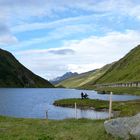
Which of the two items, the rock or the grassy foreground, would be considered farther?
the grassy foreground

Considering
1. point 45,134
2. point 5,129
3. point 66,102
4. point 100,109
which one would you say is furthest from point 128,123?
point 66,102

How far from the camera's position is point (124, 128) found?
26.3m

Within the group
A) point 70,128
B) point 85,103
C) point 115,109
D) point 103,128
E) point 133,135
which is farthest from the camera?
point 85,103

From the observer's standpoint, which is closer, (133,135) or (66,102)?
(133,135)

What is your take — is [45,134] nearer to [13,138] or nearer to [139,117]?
[13,138]

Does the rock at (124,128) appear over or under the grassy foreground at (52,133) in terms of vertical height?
over

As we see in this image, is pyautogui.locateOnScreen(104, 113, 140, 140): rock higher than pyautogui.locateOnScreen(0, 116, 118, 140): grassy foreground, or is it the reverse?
pyautogui.locateOnScreen(104, 113, 140, 140): rock

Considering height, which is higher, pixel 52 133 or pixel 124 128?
pixel 124 128

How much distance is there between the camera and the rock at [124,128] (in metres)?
25.3

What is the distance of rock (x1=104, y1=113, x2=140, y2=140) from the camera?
25.3 m

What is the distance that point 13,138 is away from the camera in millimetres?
28750

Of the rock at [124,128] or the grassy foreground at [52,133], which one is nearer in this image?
the rock at [124,128]

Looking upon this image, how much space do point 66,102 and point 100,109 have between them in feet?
93.1

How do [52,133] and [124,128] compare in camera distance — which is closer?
[124,128]
